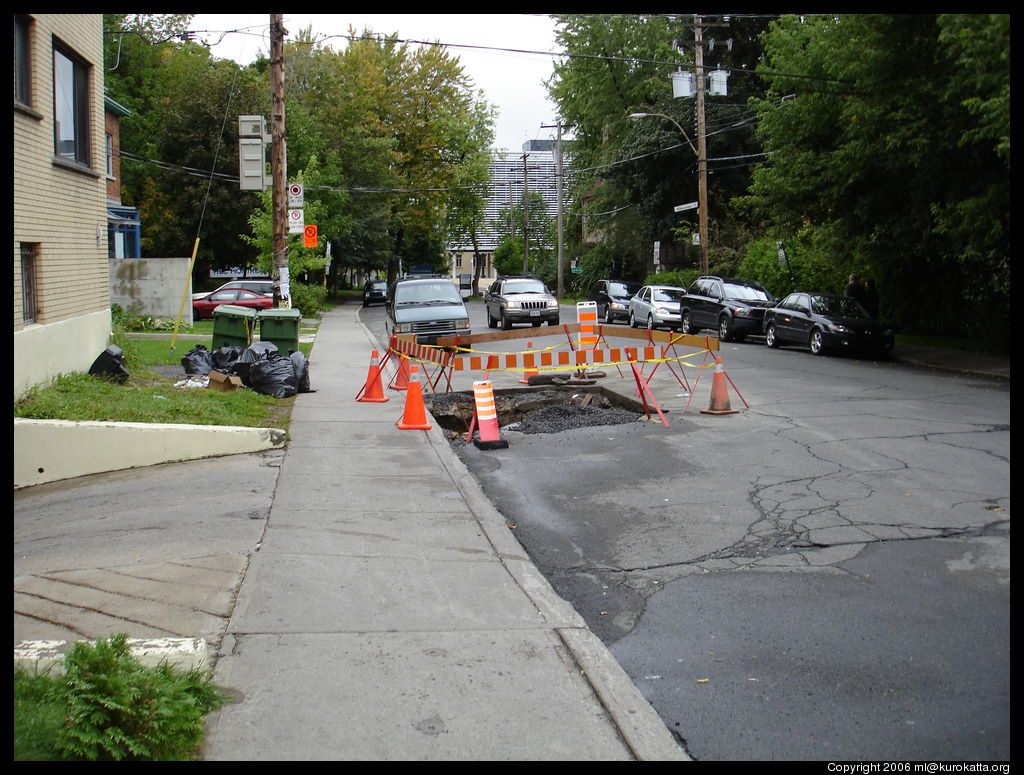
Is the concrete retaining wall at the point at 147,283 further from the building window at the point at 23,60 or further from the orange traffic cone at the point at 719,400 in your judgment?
the orange traffic cone at the point at 719,400

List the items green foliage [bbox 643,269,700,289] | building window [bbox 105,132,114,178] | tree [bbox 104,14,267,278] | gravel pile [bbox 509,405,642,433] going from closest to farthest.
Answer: gravel pile [bbox 509,405,642,433]
building window [bbox 105,132,114,178]
green foliage [bbox 643,269,700,289]
tree [bbox 104,14,267,278]

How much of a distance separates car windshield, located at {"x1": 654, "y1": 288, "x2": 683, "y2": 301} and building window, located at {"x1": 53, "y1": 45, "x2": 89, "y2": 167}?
1916 centimetres

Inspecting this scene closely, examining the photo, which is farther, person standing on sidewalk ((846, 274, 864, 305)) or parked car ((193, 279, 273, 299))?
parked car ((193, 279, 273, 299))

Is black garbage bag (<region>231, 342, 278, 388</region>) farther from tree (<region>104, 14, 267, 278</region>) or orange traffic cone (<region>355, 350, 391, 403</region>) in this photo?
tree (<region>104, 14, 267, 278</region>)

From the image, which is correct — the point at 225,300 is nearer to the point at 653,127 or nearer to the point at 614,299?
the point at 614,299

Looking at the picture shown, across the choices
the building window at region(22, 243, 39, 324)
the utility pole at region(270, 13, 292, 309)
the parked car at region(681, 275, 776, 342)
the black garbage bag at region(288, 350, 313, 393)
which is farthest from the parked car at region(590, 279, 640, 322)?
the building window at region(22, 243, 39, 324)

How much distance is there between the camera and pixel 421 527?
7602 mm

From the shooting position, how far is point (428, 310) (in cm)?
2405

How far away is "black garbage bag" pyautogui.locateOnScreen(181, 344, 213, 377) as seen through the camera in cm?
1542

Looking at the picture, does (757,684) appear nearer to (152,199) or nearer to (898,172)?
(898,172)

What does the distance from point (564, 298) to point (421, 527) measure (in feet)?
180

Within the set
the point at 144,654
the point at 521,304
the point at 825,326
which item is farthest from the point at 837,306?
the point at 144,654

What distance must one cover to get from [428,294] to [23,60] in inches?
544

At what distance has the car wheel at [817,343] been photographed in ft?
73.4
